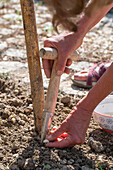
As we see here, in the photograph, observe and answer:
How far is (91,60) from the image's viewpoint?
4.27 m

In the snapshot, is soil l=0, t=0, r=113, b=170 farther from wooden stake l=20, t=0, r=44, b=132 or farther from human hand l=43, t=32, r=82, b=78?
human hand l=43, t=32, r=82, b=78

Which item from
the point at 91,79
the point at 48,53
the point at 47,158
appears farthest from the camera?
the point at 91,79

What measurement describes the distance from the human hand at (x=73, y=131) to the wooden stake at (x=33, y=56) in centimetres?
21

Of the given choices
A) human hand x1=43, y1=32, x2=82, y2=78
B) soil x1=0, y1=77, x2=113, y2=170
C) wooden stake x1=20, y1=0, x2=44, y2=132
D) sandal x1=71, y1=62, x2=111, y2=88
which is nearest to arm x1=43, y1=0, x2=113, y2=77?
human hand x1=43, y1=32, x2=82, y2=78

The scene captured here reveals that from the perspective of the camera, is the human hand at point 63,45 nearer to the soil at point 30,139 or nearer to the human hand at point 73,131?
the human hand at point 73,131

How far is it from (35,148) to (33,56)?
761 mm

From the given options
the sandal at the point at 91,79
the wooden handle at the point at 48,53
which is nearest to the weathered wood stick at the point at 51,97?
the wooden handle at the point at 48,53

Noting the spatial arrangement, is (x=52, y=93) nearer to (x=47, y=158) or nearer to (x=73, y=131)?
(x=73, y=131)

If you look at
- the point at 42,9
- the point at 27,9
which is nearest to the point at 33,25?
the point at 27,9

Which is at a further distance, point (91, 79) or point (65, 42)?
point (91, 79)

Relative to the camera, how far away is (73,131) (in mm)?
2367

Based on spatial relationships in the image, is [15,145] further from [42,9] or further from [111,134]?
[42,9]

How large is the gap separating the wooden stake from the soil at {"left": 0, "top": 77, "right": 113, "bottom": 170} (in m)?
0.21

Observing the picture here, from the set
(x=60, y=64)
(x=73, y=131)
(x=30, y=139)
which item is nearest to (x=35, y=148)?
(x=30, y=139)
